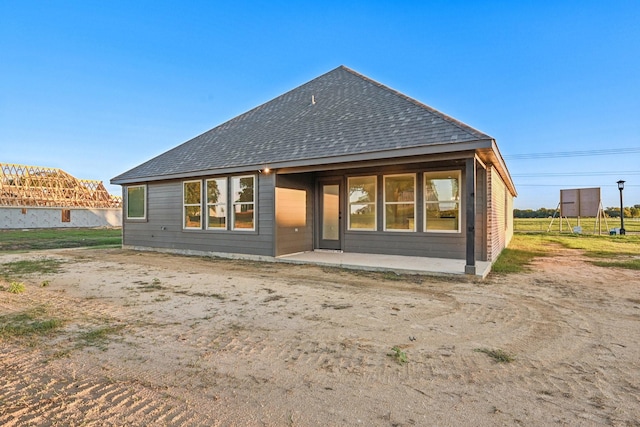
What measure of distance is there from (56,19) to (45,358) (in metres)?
16.8

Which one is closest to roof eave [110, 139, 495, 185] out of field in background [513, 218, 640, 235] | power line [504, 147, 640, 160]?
field in background [513, 218, 640, 235]

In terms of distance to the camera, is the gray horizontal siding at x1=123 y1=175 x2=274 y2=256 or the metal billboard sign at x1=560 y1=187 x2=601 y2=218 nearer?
the gray horizontal siding at x1=123 y1=175 x2=274 y2=256

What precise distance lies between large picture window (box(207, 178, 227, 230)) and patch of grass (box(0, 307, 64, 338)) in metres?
Answer: 6.09

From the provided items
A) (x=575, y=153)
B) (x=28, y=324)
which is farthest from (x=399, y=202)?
(x=575, y=153)

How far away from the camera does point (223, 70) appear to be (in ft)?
61.9

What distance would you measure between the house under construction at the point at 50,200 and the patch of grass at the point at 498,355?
38091 mm

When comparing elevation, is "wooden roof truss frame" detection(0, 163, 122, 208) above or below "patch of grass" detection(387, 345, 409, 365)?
above

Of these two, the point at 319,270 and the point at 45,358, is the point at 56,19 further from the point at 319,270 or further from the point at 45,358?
the point at 45,358

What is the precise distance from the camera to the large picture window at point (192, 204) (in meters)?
10.7

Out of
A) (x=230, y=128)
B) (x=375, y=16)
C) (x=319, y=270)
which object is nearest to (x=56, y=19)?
(x=230, y=128)

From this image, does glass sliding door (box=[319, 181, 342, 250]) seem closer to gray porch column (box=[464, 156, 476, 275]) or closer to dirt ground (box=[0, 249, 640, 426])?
gray porch column (box=[464, 156, 476, 275])

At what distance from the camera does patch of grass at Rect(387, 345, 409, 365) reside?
9.18ft

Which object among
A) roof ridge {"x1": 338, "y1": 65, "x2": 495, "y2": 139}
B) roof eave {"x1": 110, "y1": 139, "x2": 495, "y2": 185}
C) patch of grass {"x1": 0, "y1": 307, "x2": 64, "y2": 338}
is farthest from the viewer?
roof ridge {"x1": 338, "y1": 65, "x2": 495, "y2": 139}

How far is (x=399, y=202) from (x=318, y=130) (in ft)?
10.1
